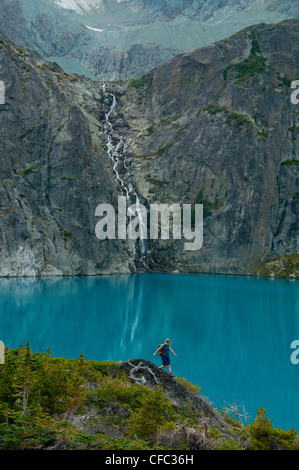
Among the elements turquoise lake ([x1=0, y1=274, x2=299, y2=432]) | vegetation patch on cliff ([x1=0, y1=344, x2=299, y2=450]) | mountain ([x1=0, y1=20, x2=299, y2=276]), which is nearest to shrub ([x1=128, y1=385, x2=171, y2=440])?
vegetation patch on cliff ([x1=0, y1=344, x2=299, y2=450])

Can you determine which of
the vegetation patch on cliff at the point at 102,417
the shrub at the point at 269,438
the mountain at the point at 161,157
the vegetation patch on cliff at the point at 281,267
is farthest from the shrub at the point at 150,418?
the vegetation patch on cliff at the point at 281,267

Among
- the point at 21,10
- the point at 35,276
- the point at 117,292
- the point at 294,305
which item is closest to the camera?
the point at 294,305

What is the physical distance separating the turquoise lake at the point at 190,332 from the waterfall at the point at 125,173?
36.4 metres

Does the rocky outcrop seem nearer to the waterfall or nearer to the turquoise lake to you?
the turquoise lake

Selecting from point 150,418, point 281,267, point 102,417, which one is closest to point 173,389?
point 102,417

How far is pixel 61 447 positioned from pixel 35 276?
65.9 m

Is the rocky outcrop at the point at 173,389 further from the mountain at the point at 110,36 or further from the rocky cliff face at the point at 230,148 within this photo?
the mountain at the point at 110,36

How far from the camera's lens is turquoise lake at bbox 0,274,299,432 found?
19.1 metres

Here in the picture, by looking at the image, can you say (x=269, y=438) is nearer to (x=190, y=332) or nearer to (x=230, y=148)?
(x=190, y=332)

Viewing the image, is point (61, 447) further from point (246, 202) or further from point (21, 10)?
point (21, 10)

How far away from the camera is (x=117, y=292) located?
177ft

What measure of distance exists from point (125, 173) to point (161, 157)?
32.8 feet

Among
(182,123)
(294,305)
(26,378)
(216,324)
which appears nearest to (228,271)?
(182,123)

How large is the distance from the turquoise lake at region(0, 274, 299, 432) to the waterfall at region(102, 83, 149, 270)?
3643 centimetres
